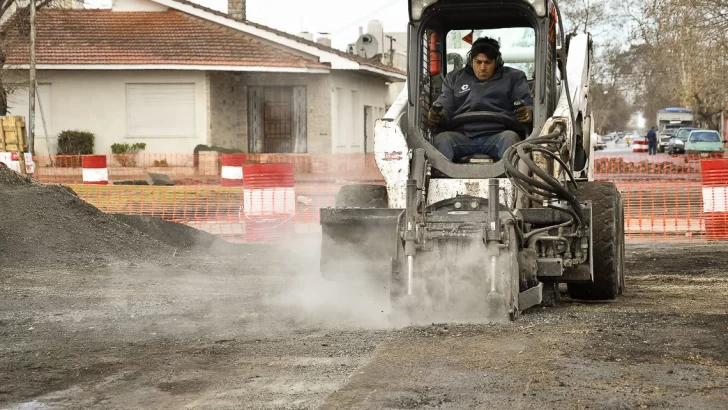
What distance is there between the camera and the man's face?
9.48m

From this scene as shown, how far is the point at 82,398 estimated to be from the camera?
20.1ft

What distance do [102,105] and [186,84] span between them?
9.32ft

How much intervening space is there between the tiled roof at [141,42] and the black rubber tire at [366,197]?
988 inches

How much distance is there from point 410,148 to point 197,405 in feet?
13.3

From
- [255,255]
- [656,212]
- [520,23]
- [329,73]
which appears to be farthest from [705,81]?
[520,23]

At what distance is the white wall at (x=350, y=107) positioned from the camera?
37.2m

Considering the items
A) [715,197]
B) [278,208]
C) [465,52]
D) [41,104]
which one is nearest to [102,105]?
[41,104]

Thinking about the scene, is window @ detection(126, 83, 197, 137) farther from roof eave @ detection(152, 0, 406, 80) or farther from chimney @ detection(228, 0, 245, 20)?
chimney @ detection(228, 0, 245, 20)

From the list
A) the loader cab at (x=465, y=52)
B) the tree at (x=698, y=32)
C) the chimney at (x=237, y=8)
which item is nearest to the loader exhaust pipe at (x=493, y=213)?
the loader cab at (x=465, y=52)

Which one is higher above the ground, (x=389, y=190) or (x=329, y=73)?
(x=329, y=73)

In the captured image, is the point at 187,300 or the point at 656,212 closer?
the point at 187,300

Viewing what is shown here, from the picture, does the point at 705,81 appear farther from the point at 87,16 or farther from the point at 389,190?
the point at 389,190

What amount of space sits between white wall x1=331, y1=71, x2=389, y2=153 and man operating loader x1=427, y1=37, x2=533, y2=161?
27.1 metres

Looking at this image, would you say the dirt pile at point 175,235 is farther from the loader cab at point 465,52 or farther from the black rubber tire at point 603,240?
the black rubber tire at point 603,240
